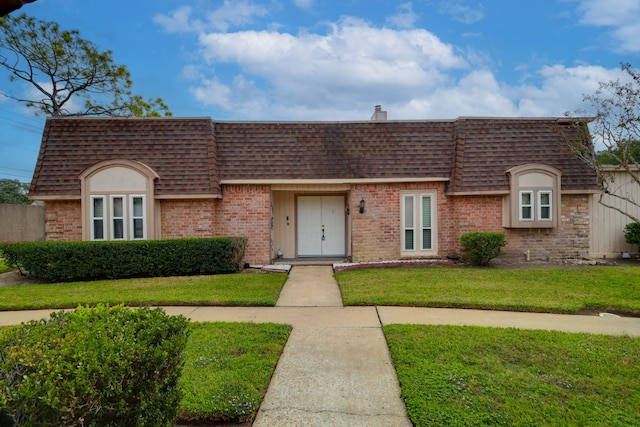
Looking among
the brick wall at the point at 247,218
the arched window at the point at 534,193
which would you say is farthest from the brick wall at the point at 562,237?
the brick wall at the point at 247,218

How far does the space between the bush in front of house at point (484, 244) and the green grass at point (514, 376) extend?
593cm

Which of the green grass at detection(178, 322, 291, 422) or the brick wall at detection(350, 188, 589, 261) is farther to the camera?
the brick wall at detection(350, 188, 589, 261)

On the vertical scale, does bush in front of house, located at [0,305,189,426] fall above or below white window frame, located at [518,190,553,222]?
below

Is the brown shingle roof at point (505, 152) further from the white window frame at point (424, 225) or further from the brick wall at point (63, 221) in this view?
the brick wall at point (63, 221)

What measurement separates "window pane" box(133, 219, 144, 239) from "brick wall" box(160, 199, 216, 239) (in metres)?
0.62

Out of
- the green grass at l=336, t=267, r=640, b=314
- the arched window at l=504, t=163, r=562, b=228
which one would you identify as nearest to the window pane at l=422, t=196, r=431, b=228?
the green grass at l=336, t=267, r=640, b=314

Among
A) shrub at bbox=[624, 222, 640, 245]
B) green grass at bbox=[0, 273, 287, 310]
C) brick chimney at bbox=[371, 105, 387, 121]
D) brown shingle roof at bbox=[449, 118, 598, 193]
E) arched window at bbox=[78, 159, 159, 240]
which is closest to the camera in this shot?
green grass at bbox=[0, 273, 287, 310]

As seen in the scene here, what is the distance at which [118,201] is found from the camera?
11672mm

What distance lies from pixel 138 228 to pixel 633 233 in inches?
645

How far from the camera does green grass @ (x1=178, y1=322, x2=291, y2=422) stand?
340 centimetres

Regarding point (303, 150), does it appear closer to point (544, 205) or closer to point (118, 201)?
point (118, 201)

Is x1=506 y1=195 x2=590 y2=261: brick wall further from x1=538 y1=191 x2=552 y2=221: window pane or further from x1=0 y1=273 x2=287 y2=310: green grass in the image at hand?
x1=0 y1=273 x2=287 y2=310: green grass

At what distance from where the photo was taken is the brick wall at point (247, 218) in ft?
40.5

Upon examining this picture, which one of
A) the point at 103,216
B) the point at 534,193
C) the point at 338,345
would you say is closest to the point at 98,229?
the point at 103,216
